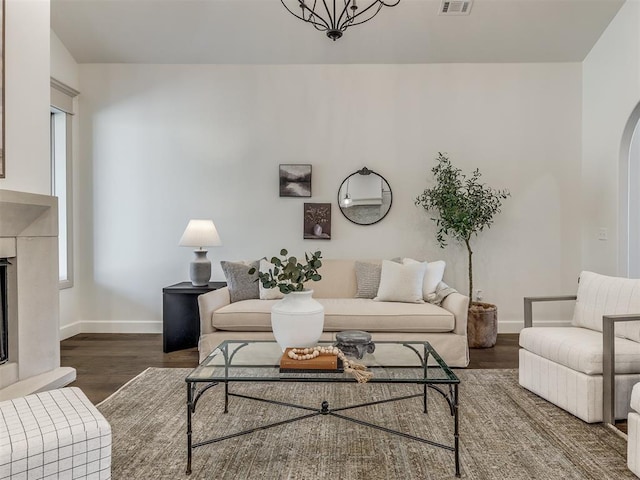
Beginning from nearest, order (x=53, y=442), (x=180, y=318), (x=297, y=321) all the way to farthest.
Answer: (x=53, y=442) < (x=297, y=321) < (x=180, y=318)

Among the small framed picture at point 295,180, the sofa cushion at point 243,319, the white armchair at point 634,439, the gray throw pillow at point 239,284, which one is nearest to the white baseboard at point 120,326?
the gray throw pillow at point 239,284

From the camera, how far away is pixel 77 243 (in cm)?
468

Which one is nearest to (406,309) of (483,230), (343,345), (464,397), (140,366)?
(464,397)

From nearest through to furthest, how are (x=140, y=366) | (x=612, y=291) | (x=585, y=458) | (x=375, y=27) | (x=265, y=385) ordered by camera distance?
(x=585, y=458), (x=612, y=291), (x=265, y=385), (x=140, y=366), (x=375, y=27)

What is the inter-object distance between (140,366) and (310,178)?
2428mm

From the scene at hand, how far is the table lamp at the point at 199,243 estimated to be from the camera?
412cm

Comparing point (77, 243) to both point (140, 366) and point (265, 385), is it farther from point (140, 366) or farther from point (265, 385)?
point (265, 385)

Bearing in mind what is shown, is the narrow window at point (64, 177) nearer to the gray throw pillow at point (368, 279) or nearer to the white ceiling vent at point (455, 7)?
the gray throw pillow at point (368, 279)

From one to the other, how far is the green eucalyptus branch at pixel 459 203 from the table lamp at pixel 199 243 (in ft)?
7.11

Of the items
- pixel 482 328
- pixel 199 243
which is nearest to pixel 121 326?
pixel 199 243

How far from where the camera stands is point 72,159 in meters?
4.61

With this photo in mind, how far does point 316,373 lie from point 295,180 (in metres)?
2.84

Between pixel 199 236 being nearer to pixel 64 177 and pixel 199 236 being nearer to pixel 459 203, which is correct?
pixel 64 177

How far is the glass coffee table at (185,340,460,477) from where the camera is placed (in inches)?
79.3
